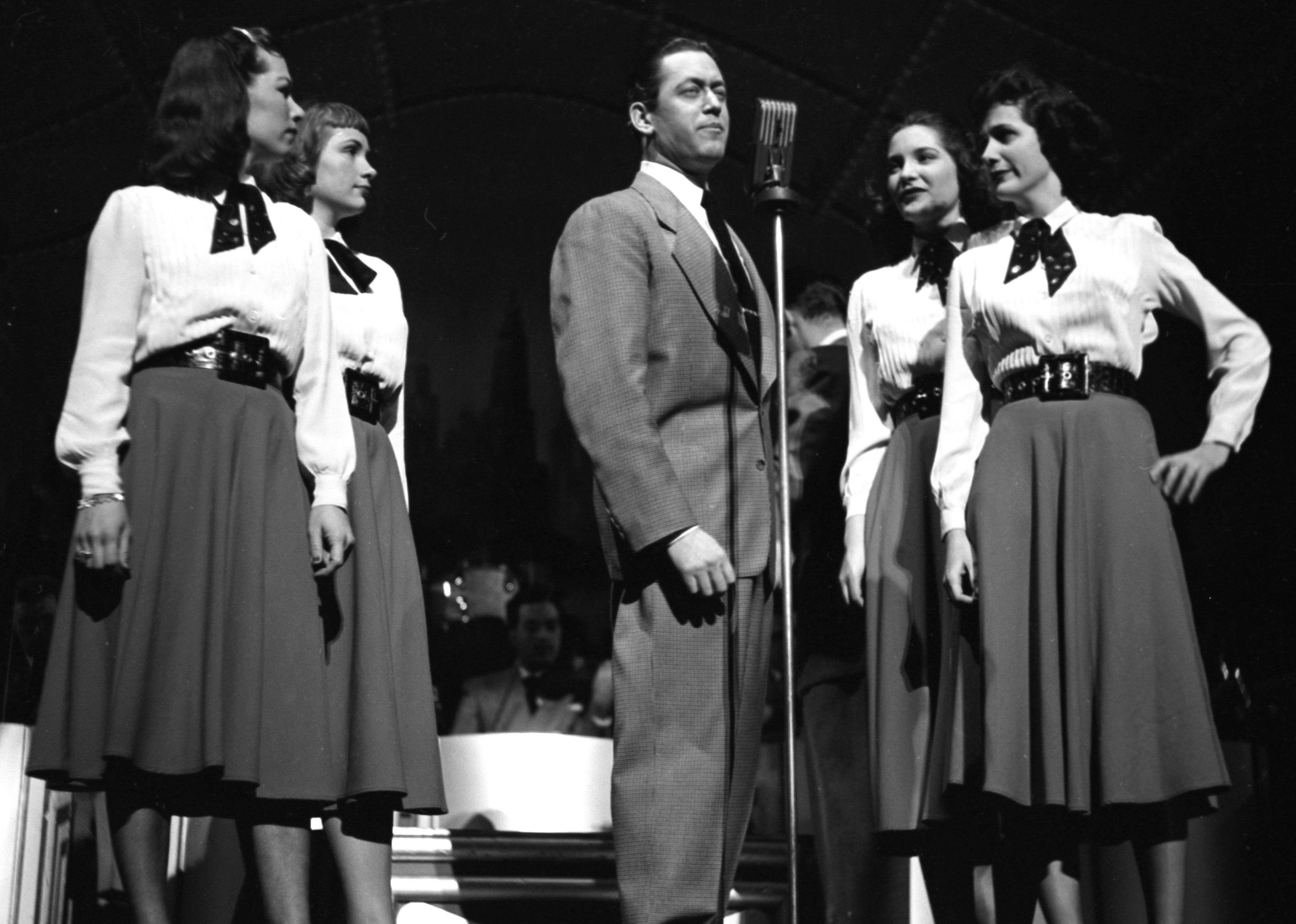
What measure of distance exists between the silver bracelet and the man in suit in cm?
74

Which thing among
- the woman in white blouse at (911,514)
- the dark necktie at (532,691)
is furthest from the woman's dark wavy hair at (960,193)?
the dark necktie at (532,691)

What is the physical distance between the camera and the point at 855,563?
11.4ft

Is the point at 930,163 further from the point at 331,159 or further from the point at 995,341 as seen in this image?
the point at 331,159

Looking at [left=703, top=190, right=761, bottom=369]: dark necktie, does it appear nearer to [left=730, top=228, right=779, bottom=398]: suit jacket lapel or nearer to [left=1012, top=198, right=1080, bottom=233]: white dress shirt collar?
[left=730, top=228, right=779, bottom=398]: suit jacket lapel

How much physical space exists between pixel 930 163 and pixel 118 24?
2.02m

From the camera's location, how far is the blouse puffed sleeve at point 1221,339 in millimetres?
3076

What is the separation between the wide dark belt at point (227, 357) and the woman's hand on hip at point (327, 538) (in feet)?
0.77

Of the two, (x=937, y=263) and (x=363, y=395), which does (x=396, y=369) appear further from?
(x=937, y=263)

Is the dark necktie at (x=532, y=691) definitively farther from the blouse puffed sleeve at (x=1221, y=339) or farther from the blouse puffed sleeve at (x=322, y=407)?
the blouse puffed sleeve at (x=1221, y=339)

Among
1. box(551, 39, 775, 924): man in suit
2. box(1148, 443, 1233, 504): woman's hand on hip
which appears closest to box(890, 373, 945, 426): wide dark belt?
box(1148, 443, 1233, 504): woman's hand on hip

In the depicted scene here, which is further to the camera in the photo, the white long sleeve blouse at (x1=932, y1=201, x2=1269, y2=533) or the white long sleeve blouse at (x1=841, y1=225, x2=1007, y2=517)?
the white long sleeve blouse at (x1=841, y1=225, x2=1007, y2=517)

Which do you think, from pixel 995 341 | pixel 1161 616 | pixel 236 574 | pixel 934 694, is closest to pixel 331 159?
pixel 236 574

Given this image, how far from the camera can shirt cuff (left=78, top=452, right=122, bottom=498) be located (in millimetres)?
2479

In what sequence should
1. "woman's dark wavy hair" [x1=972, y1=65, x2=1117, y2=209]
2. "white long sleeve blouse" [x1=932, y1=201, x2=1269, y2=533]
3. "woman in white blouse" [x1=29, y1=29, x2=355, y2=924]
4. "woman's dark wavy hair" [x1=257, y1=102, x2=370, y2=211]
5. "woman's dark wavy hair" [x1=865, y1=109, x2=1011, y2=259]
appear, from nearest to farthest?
"woman in white blouse" [x1=29, y1=29, x2=355, y2=924] → "white long sleeve blouse" [x1=932, y1=201, x2=1269, y2=533] → "woman's dark wavy hair" [x1=972, y1=65, x2=1117, y2=209] → "woman's dark wavy hair" [x1=257, y1=102, x2=370, y2=211] → "woman's dark wavy hair" [x1=865, y1=109, x2=1011, y2=259]
